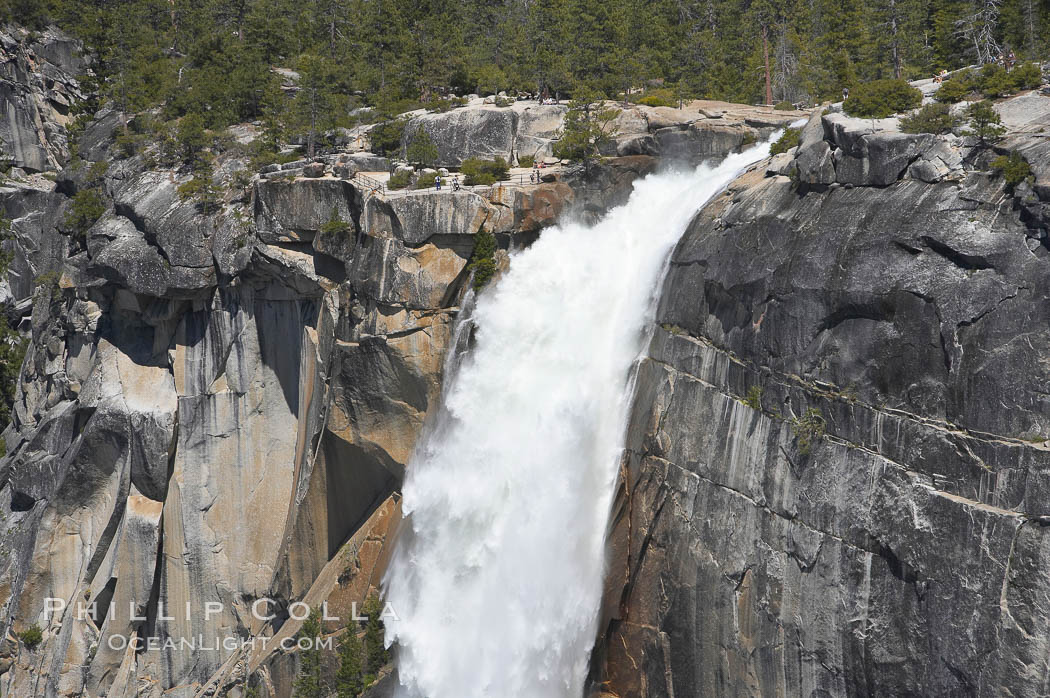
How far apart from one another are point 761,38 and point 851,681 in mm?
47567

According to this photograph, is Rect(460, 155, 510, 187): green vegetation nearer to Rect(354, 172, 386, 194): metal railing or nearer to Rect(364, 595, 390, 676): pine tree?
Rect(354, 172, 386, 194): metal railing

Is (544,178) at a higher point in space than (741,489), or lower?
higher

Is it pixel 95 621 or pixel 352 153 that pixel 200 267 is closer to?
pixel 352 153

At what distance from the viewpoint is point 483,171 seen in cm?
4269

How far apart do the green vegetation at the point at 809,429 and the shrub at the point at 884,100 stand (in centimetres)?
1084

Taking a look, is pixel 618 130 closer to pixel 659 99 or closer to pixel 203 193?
pixel 659 99

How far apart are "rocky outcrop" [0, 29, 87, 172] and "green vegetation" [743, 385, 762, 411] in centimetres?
6186

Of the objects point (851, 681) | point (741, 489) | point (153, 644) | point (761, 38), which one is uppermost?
point (761, 38)

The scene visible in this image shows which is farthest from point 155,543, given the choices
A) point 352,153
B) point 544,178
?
point 544,178

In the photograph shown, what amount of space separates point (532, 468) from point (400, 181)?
52.3ft

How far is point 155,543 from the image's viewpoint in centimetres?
4900

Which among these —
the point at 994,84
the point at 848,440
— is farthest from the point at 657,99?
the point at 848,440

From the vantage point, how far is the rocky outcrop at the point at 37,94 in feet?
226

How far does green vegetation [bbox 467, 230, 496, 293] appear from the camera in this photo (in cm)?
3884
